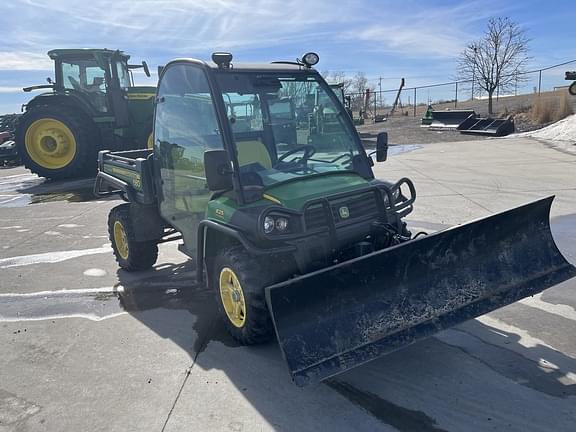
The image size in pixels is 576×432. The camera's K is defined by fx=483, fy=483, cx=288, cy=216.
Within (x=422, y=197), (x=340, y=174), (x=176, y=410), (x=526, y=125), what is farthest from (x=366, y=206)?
(x=526, y=125)

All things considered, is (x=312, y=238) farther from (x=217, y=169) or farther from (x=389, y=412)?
(x=389, y=412)

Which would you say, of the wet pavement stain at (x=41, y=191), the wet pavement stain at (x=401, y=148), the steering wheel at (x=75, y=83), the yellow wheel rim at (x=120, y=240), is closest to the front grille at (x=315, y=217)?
→ the yellow wheel rim at (x=120, y=240)

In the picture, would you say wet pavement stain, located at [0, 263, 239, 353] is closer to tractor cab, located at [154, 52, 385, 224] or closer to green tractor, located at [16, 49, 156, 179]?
tractor cab, located at [154, 52, 385, 224]

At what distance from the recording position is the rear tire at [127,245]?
543cm

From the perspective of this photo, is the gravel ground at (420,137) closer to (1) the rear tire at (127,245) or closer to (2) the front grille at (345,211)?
(1) the rear tire at (127,245)

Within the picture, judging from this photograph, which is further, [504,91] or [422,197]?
[504,91]

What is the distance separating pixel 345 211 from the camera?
3.54 meters

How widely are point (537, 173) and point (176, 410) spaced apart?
32.6 feet

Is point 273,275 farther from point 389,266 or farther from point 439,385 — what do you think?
point 439,385

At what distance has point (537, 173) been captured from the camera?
34.7 feet

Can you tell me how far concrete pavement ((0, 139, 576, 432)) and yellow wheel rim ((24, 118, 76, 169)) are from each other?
7867 millimetres

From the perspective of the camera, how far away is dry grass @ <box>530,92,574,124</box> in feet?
68.3

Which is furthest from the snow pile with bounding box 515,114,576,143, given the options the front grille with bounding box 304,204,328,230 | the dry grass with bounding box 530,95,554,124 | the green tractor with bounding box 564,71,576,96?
the front grille with bounding box 304,204,328,230

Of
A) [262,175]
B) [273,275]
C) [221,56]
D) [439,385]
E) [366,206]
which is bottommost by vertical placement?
[439,385]
